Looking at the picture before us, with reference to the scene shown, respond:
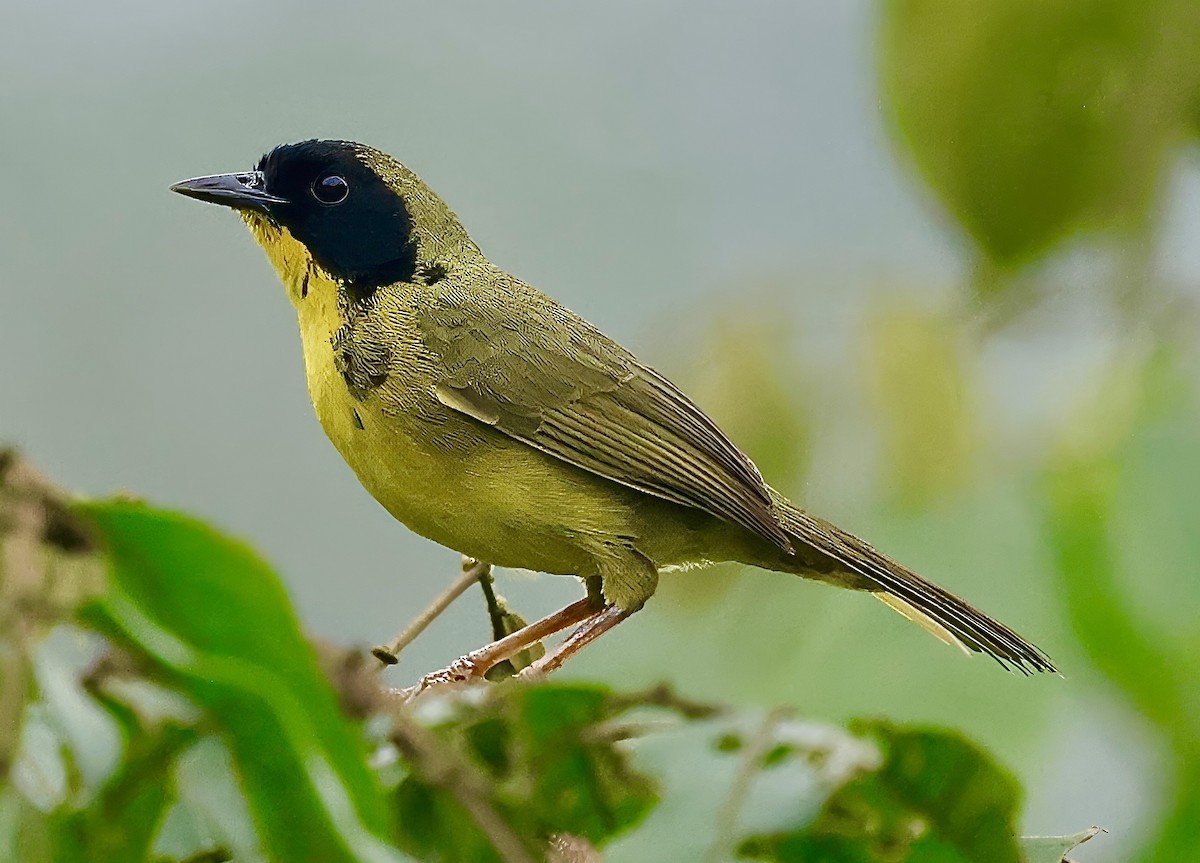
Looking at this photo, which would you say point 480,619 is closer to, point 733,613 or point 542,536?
point 542,536

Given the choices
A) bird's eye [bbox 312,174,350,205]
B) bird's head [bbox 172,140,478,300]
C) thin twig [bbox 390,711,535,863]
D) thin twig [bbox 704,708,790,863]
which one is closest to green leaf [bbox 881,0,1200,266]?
bird's head [bbox 172,140,478,300]

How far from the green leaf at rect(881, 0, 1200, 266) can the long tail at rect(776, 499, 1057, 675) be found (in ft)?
2.48

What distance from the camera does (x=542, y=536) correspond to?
2.83 m

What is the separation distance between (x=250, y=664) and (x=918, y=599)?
7.07ft

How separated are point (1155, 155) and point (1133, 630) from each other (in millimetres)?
2204

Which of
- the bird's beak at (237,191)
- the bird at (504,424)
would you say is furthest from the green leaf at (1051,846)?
the bird's beak at (237,191)

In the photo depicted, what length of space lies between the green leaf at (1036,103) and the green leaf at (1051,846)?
6.47 ft

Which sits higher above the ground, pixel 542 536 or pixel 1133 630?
pixel 542 536

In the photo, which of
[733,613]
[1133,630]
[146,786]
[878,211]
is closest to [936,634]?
[733,613]

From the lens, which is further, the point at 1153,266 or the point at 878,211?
the point at 878,211

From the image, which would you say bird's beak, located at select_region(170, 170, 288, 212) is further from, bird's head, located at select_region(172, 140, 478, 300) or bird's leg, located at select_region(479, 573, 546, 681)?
bird's leg, located at select_region(479, 573, 546, 681)

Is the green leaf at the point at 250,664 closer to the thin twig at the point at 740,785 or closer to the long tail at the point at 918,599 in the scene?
the thin twig at the point at 740,785

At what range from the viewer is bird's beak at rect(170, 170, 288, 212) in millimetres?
2965

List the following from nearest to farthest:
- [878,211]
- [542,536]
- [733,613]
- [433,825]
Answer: [433,825]
[542,536]
[733,613]
[878,211]
